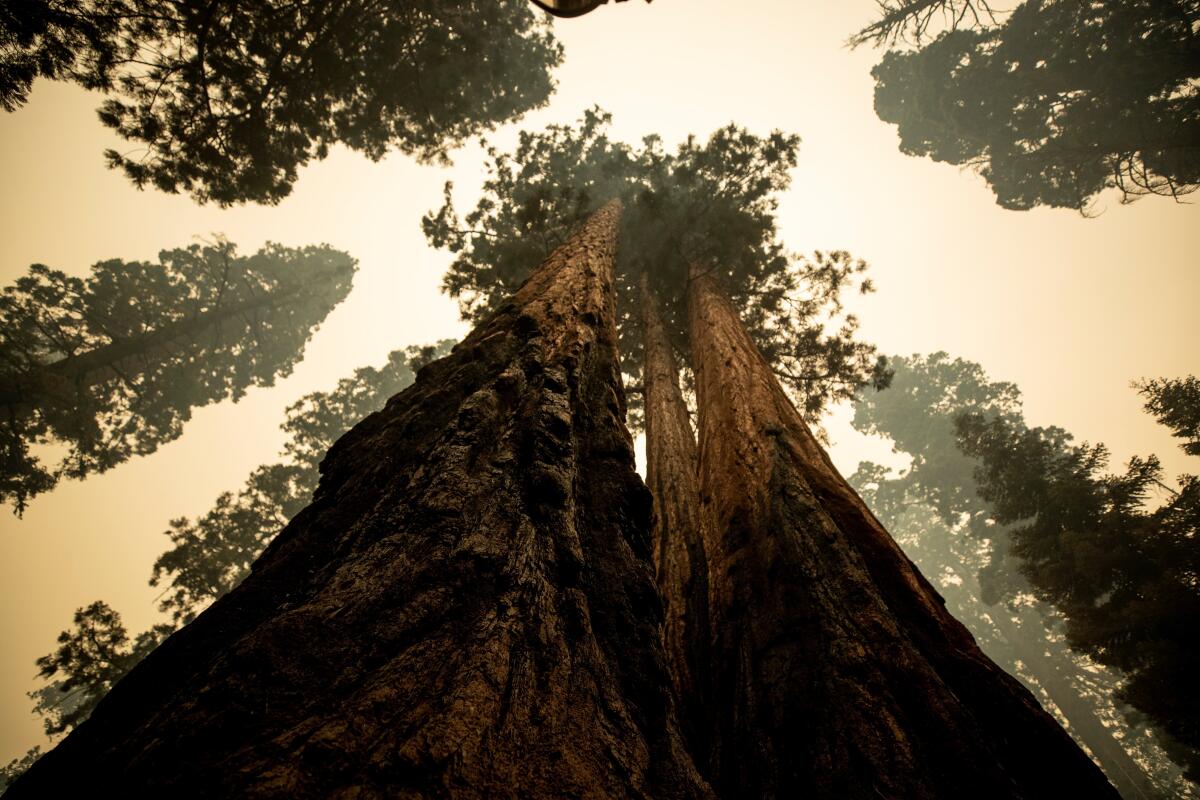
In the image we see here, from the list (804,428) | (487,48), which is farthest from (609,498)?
(487,48)

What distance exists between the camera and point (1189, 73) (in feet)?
42.6

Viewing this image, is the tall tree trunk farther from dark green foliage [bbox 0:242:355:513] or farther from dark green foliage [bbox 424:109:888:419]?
dark green foliage [bbox 0:242:355:513]

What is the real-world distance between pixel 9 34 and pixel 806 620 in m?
8.41

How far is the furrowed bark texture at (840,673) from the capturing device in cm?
150

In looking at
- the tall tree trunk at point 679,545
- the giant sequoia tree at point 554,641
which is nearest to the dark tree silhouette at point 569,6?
the giant sequoia tree at point 554,641

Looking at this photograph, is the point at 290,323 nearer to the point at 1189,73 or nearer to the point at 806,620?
the point at 806,620

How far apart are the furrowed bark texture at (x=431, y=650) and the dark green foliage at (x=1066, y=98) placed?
20918 mm

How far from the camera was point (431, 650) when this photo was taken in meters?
1.11

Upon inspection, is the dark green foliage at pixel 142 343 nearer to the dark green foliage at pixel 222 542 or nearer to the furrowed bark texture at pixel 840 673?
the dark green foliage at pixel 222 542

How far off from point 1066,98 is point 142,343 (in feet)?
110

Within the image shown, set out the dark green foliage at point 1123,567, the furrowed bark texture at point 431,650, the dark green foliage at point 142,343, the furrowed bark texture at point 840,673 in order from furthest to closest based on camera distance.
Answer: the dark green foliage at point 142,343
the dark green foliage at point 1123,567
the furrowed bark texture at point 840,673
the furrowed bark texture at point 431,650

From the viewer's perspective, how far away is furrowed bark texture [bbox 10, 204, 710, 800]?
829 mm

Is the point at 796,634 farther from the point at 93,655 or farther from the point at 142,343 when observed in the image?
the point at 142,343

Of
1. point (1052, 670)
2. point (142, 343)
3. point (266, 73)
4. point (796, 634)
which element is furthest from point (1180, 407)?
point (142, 343)
